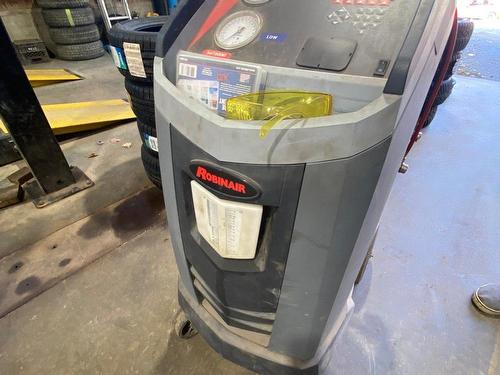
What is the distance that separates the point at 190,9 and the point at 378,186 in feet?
1.69

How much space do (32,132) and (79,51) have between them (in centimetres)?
314

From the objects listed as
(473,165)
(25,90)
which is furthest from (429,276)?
(25,90)

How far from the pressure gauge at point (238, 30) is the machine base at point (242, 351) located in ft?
2.23

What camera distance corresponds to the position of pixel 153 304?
3.50 feet

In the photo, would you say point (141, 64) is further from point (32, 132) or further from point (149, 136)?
point (32, 132)

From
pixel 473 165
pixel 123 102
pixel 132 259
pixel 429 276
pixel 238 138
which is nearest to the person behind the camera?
pixel 238 138

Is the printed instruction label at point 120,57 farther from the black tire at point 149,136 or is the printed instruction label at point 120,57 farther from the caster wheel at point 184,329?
the caster wheel at point 184,329

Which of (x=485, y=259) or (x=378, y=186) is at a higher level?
(x=378, y=186)

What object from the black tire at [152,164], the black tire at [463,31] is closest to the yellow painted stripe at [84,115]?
the black tire at [152,164]

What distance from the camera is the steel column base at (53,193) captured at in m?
1.52

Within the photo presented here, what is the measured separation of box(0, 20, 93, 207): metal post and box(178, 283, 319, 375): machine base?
117 centimetres

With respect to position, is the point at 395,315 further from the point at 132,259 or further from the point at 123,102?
the point at 123,102

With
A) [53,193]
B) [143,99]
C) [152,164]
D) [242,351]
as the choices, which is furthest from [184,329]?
[53,193]

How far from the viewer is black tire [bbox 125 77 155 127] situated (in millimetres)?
1117
